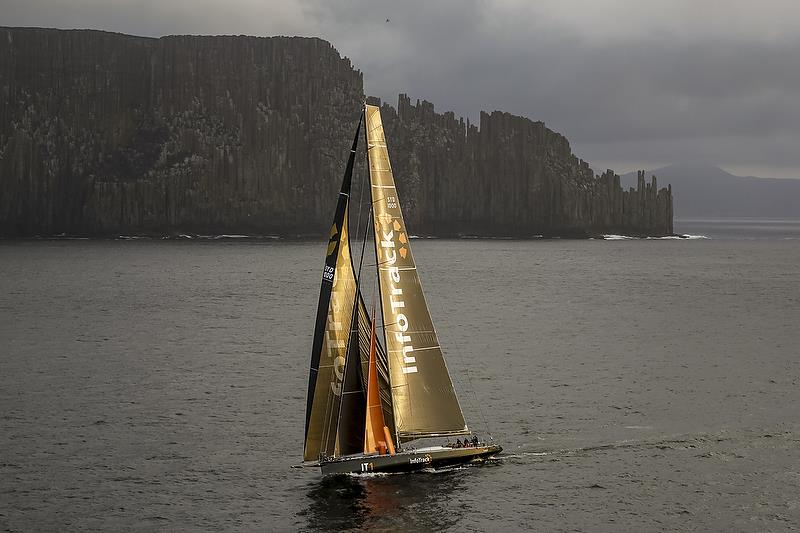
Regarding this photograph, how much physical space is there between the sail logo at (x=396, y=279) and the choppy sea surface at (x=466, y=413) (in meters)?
5.46

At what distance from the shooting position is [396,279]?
1329 inches

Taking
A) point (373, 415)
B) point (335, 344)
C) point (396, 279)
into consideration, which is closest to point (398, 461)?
point (373, 415)

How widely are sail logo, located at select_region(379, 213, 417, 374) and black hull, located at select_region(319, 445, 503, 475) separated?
11.6 feet

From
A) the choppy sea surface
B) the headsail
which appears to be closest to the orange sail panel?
the headsail

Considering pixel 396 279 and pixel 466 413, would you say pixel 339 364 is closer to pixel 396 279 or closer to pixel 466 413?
pixel 396 279

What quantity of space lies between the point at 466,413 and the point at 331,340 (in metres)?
16.7

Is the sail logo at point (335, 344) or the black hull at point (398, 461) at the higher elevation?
the sail logo at point (335, 344)

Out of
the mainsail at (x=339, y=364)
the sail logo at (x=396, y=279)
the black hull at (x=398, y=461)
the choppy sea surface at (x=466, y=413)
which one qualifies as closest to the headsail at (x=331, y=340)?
the mainsail at (x=339, y=364)

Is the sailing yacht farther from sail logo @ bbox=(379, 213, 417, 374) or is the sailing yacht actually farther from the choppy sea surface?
the choppy sea surface

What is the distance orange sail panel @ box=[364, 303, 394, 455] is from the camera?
3491 centimetres

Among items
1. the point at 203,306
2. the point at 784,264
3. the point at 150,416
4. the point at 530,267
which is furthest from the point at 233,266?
the point at 150,416

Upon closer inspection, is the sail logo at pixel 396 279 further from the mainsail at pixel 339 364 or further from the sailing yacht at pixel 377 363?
the mainsail at pixel 339 364

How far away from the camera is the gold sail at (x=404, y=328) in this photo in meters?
33.2

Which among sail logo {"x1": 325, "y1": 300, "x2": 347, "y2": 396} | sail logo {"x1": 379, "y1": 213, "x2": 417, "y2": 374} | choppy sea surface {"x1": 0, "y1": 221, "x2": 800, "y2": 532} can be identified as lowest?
choppy sea surface {"x1": 0, "y1": 221, "x2": 800, "y2": 532}
